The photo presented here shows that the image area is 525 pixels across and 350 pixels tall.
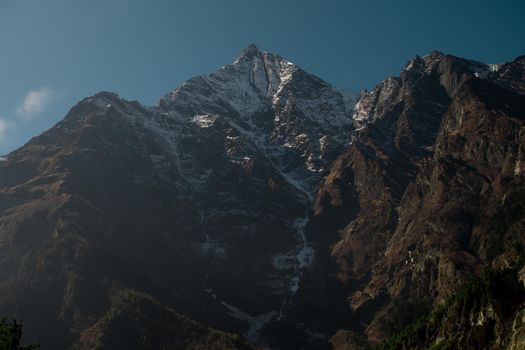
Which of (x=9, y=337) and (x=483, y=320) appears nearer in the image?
(x=9, y=337)

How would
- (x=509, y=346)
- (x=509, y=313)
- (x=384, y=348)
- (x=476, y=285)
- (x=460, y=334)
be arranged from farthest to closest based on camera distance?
(x=384, y=348) < (x=476, y=285) < (x=460, y=334) < (x=509, y=313) < (x=509, y=346)

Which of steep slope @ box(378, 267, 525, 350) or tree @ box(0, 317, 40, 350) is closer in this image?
tree @ box(0, 317, 40, 350)

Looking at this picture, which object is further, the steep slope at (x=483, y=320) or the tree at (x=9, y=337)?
the steep slope at (x=483, y=320)

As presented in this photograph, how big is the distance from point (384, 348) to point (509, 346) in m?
63.7

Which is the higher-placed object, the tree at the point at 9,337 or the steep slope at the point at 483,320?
the steep slope at the point at 483,320

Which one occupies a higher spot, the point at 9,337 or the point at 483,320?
the point at 483,320

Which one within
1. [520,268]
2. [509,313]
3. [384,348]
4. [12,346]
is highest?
[520,268]

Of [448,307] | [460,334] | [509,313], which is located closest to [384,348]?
[448,307]

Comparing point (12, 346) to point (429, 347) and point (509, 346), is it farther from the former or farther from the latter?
point (429, 347)

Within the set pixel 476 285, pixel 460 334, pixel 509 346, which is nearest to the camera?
pixel 509 346

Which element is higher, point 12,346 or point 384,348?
point 384,348

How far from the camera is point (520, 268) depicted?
161 m

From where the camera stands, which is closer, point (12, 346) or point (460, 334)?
point (12, 346)

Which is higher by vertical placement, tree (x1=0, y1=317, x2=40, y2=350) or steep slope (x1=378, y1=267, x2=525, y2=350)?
steep slope (x1=378, y1=267, x2=525, y2=350)
